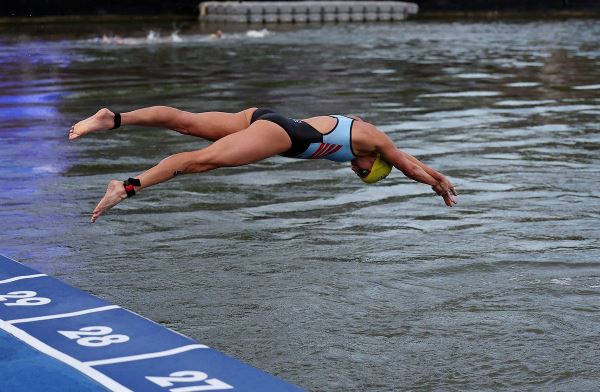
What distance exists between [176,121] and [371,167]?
5.06 ft

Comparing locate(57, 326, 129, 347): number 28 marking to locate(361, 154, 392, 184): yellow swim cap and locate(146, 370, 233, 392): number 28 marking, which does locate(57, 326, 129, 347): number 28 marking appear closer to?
locate(146, 370, 233, 392): number 28 marking

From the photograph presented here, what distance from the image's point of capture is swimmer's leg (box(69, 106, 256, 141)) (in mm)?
8312

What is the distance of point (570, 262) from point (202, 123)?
3.12 m

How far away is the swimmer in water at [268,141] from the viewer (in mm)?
8078

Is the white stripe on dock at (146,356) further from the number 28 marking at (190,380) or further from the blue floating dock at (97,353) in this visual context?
the number 28 marking at (190,380)

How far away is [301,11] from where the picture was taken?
52562 mm

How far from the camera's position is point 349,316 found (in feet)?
25.0

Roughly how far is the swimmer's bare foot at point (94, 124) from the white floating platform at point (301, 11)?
4360cm

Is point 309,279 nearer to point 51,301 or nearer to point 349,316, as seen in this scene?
point 349,316

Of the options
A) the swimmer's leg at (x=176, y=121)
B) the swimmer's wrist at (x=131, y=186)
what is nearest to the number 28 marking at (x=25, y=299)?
the swimmer's wrist at (x=131, y=186)

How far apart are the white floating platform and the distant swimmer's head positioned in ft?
142

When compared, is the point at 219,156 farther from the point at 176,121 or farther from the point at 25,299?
the point at 25,299

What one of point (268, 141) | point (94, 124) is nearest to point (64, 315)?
point (94, 124)

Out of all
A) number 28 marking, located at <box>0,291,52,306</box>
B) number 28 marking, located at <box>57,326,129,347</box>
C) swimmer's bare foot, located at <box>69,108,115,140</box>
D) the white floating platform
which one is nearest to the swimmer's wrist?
swimmer's bare foot, located at <box>69,108,115,140</box>
